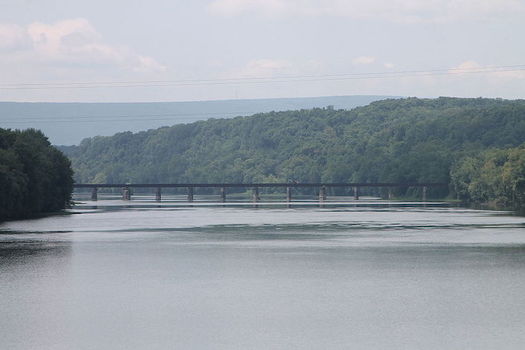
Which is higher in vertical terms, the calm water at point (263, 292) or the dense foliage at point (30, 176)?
the dense foliage at point (30, 176)

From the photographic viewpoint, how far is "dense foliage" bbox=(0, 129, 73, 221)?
12888cm

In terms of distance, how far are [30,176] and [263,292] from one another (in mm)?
90261

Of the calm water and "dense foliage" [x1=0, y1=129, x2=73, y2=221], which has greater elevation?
"dense foliage" [x1=0, y1=129, x2=73, y2=221]

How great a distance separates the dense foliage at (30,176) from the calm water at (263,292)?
1202 inches

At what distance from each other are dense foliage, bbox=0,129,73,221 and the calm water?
30.5 meters

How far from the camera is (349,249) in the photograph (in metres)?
84.1

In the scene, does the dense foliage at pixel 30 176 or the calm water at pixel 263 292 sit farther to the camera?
the dense foliage at pixel 30 176

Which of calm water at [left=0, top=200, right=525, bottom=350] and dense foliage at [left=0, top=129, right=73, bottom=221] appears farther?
dense foliage at [left=0, top=129, right=73, bottom=221]

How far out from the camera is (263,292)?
55125 millimetres

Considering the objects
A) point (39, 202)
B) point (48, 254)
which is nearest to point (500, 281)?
point (48, 254)

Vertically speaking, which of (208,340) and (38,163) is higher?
(38,163)

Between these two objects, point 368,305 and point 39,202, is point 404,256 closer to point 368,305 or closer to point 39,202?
point 368,305

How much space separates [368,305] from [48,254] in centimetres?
3467

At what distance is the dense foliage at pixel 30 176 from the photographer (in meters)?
129
